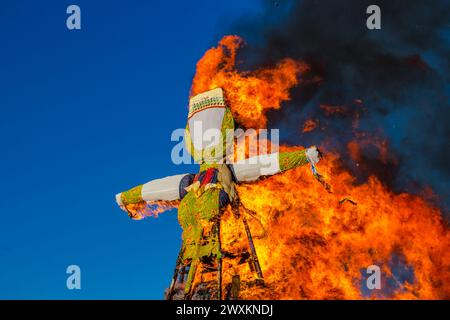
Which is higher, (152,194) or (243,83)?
(243,83)

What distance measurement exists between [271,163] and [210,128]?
4.32 ft

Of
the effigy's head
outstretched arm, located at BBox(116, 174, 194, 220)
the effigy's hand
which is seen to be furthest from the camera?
outstretched arm, located at BBox(116, 174, 194, 220)

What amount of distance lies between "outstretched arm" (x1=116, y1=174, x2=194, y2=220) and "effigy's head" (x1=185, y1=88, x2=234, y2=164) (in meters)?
0.56

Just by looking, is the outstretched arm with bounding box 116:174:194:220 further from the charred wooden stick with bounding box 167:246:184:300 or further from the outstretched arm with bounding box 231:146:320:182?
the charred wooden stick with bounding box 167:246:184:300

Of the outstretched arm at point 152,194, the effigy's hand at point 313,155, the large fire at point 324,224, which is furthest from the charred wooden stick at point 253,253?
the effigy's hand at point 313,155

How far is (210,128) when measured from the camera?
334 inches

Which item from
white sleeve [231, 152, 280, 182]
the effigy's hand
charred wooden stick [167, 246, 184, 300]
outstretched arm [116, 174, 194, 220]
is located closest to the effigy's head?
white sleeve [231, 152, 280, 182]

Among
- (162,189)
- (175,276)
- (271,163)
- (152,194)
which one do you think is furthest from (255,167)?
(175,276)

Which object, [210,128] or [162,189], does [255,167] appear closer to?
[210,128]

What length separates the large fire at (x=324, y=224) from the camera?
28.3ft

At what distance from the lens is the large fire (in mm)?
8641
